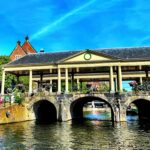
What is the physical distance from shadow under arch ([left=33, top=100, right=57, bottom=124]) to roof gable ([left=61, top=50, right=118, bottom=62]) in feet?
36.0

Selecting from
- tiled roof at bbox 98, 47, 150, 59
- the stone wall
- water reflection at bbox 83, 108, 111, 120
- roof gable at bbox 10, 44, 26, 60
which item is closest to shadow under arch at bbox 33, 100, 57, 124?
the stone wall

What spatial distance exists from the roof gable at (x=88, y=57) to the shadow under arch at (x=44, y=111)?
10970 millimetres

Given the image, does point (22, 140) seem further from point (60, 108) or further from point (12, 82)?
point (12, 82)

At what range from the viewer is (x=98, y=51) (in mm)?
58062

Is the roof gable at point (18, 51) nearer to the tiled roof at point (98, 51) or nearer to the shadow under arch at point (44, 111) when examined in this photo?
the tiled roof at point (98, 51)

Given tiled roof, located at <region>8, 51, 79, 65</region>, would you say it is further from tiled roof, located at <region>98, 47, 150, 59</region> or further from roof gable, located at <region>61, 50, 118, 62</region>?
tiled roof, located at <region>98, 47, 150, 59</region>

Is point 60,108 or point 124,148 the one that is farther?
point 60,108

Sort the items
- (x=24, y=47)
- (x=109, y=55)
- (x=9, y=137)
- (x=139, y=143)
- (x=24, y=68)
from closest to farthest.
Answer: (x=139, y=143) < (x=9, y=137) < (x=109, y=55) < (x=24, y=68) < (x=24, y=47)

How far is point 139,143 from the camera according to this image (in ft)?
86.2

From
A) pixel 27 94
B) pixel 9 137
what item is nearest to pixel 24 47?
pixel 27 94

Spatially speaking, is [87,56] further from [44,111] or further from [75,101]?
[44,111]

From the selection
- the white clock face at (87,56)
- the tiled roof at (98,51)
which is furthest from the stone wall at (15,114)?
the white clock face at (87,56)

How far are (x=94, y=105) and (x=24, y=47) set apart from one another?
149 feet

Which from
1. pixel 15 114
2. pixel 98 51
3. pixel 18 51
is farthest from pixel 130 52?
pixel 18 51
